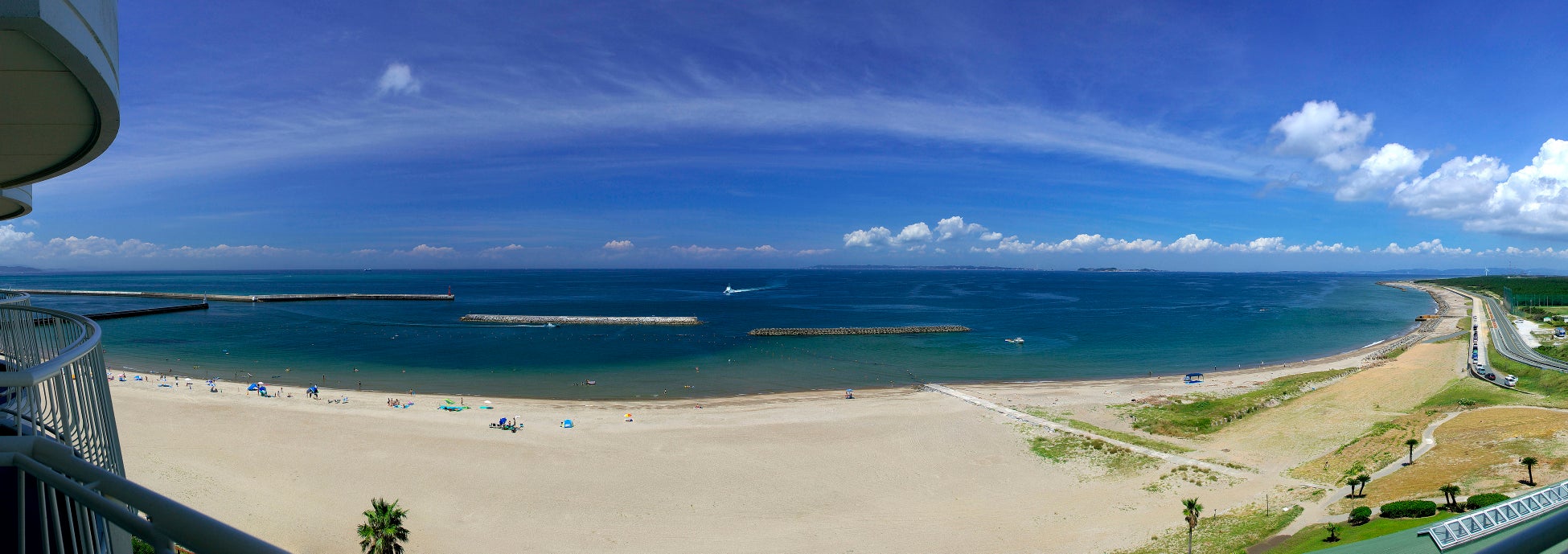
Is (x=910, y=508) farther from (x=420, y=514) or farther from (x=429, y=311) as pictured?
(x=429, y=311)

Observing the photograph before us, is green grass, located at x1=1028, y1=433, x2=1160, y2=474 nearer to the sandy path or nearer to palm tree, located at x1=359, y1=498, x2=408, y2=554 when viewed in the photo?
the sandy path

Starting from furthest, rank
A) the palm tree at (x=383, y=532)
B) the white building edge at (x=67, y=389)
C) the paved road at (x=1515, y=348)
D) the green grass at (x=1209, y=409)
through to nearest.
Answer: the paved road at (x=1515, y=348) < the green grass at (x=1209, y=409) < the palm tree at (x=383, y=532) < the white building edge at (x=67, y=389)

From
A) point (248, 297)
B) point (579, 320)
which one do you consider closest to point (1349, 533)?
point (579, 320)

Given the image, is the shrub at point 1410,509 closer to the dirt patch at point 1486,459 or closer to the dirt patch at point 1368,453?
the dirt patch at point 1486,459

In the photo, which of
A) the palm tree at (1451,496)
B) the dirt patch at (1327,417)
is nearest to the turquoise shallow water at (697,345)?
the dirt patch at (1327,417)

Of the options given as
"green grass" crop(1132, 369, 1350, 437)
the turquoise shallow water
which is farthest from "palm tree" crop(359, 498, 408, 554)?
"green grass" crop(1132, 369, 1350, 437)
